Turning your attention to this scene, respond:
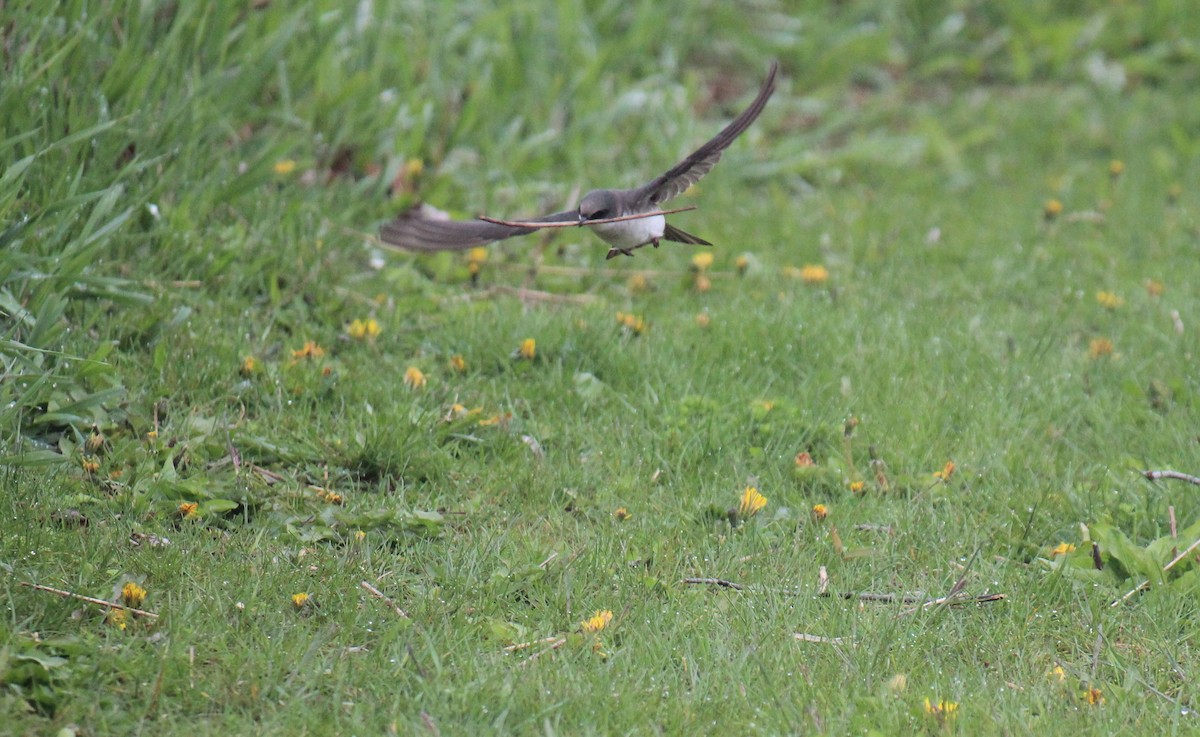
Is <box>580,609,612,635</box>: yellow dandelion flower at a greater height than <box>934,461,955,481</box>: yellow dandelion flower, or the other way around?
<box>580,609,612,635</box>: yellow dandelion flower

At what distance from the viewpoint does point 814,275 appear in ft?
16.9

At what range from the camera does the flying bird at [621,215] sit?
3277 mm

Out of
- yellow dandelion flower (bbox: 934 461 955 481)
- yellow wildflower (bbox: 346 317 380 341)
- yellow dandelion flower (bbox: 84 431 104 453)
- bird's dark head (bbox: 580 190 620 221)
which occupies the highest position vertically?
bird's dark head (bbox: 580 190 620 221)

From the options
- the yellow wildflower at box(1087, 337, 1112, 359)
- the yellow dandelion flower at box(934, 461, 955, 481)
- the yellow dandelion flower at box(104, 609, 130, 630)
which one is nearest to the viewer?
the yellow dandelion flower at box(104, 609, 130, 630)

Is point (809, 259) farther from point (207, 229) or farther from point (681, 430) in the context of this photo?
point (207, 229)

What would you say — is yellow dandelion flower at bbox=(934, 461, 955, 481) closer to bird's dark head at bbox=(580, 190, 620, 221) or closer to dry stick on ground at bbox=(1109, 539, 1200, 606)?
dry stick on ground at bbox=(1109, 539, 1200, 606)

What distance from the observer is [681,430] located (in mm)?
3984

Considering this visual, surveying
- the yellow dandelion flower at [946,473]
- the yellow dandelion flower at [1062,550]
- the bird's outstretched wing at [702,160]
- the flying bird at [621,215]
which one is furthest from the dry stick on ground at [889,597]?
the bird's outstretched wing at [702,160]

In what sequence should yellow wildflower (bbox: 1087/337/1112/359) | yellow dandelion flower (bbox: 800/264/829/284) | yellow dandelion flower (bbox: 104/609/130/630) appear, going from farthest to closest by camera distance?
yellow dandelion flower (bbox: 800/264/829/284) < yellow wildflower (bbox: 1087/337/1112/359) < yellow dandelion flower (bbox: 104/609/130/630)

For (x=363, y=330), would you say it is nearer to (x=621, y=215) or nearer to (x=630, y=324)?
(x=630, y=324)

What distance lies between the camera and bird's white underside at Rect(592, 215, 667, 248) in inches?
134

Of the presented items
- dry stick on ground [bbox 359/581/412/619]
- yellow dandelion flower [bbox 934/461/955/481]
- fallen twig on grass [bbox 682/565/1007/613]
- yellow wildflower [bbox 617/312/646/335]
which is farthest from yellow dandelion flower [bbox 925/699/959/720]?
yellow wildflower [bbox 617/312/646/335]

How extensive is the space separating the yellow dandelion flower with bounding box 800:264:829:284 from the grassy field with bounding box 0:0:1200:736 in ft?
0.13

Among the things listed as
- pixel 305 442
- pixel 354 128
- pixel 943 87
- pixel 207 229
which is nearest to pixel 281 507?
pixel 305 442
